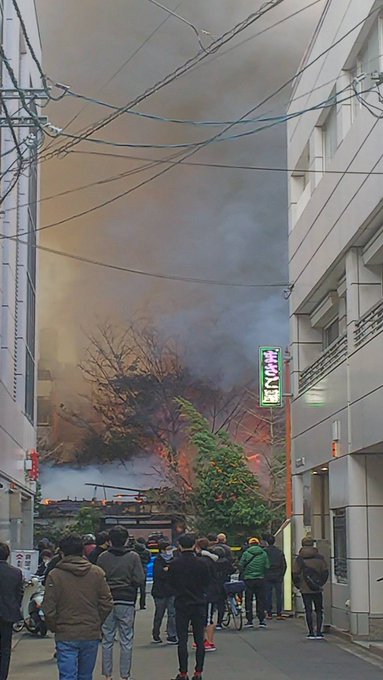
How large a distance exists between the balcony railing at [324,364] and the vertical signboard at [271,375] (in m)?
4.30

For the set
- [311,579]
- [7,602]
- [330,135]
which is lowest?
[311,579]

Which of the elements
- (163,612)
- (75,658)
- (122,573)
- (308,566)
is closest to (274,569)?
(308,566)

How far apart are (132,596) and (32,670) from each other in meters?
2.80

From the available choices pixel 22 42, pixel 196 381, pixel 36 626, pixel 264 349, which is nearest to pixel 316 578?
pixel 36 626

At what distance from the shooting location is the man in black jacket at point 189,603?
11.4 meters

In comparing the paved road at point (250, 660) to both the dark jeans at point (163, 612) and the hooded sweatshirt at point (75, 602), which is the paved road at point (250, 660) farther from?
the hooded sweatshirt at point (75, 602)

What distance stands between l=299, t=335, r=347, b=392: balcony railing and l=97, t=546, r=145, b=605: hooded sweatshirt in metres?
8.32

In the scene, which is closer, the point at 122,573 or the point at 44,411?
the point at 122,573

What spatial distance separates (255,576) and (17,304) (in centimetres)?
1253

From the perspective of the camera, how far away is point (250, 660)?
557 inches

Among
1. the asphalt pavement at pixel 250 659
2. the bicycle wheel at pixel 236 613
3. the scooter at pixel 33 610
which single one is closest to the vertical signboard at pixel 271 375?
the bicycle wheel at pixel 236 613

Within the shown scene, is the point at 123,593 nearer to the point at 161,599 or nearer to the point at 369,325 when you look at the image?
the point at 161,599

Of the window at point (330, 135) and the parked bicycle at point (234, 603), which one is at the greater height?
the window at point (330, 135)

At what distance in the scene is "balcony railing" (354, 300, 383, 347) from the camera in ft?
54.0
